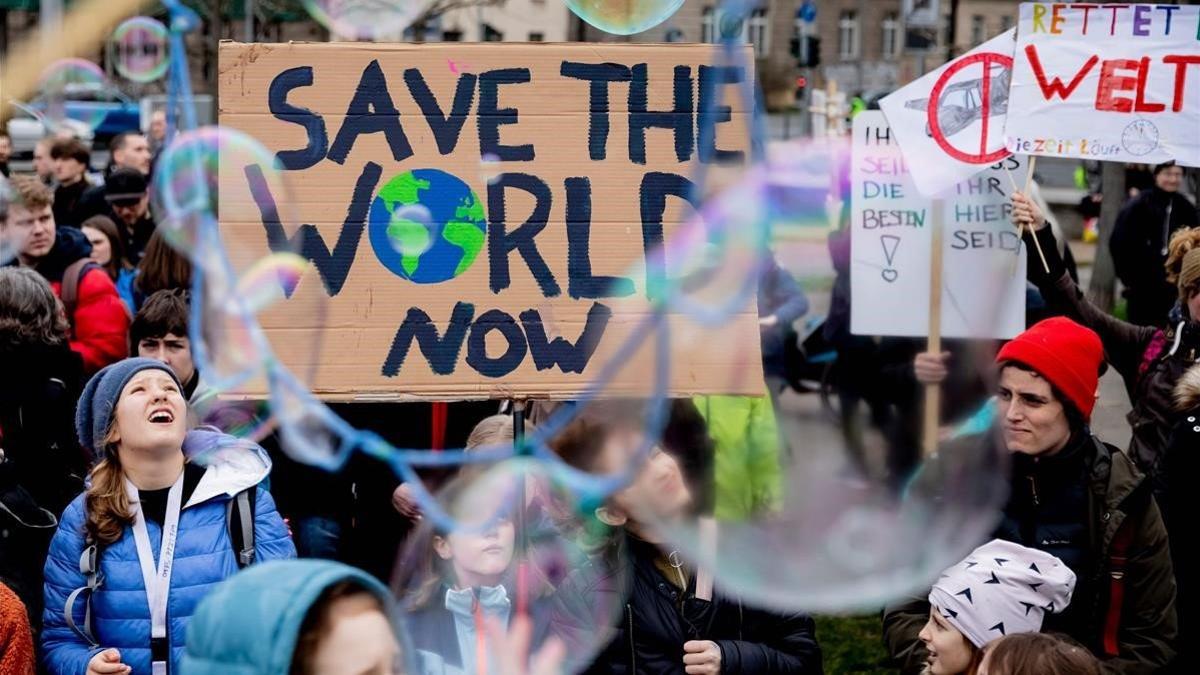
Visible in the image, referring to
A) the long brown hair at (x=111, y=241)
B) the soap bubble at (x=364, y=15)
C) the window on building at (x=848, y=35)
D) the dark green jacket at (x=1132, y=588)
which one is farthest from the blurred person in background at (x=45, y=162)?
the window on building at (x=848, y=35)

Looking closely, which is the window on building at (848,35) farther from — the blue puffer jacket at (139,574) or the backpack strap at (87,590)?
the backpack strap at (87,590)

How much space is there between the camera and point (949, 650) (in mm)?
3268

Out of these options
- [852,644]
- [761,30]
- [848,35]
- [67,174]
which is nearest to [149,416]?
[852,644]

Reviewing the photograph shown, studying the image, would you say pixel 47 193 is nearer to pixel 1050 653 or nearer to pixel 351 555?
pixel 351 555

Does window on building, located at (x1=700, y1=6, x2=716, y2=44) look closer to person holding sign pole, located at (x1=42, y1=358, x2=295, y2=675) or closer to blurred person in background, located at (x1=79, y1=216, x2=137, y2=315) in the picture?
blurred person in background, located at (x1=79, y1=216, x2=137, y2=315)

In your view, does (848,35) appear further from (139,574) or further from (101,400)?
(139,574)

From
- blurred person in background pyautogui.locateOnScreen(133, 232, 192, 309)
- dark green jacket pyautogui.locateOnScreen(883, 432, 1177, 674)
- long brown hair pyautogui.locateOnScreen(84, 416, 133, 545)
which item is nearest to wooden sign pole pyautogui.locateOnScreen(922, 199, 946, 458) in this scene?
dark green jacket pyautogui.locateOnScreen(883, 432, 1177, 674)

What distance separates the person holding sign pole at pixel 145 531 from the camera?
11.0 ft

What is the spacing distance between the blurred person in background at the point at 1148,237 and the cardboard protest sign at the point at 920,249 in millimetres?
2555

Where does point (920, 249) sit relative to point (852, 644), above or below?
above

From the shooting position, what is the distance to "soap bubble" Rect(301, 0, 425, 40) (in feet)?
15.9

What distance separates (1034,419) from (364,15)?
2.62 meters

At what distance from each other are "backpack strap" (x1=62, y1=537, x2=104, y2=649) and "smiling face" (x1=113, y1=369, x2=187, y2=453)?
0.25 m

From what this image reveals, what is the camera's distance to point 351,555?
4.45 metres
